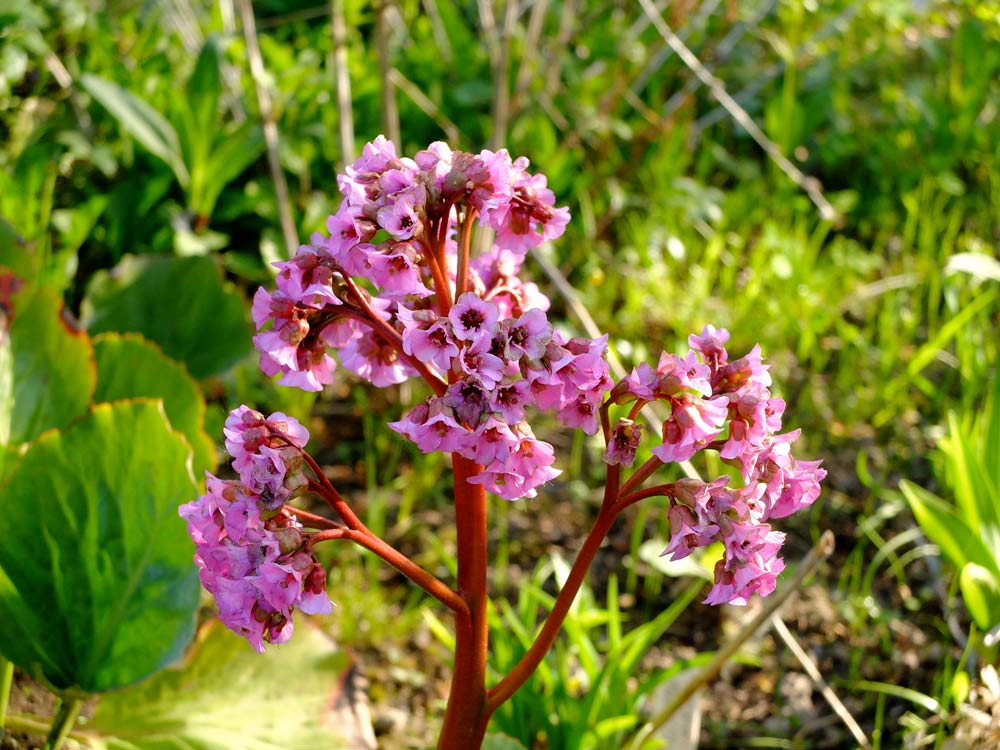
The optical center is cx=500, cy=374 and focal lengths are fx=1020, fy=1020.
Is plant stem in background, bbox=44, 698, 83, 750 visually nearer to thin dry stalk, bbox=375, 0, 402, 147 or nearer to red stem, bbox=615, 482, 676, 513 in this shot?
red stem, bbox=615, 482, 676, 513

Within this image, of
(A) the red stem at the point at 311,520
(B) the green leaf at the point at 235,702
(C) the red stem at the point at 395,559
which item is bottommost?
(B) the green leaf at the point at 235,702

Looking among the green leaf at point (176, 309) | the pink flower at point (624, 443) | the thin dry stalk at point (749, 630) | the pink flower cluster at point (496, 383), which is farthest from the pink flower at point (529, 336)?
the green leaf at point (176, 309)

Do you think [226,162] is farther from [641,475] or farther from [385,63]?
[641,475]

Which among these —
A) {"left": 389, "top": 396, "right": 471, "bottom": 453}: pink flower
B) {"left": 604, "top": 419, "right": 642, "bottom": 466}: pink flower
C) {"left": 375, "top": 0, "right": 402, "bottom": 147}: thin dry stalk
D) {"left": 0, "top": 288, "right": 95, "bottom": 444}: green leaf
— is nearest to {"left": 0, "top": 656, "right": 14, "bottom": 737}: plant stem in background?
{"left": 0, "top": 288, "right": 95, "bottom": 444}: green leaf

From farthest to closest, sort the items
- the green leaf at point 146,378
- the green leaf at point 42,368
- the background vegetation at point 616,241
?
1. the background vegetation at point 616,241
2. the green leaf at point 146,378
3. the green leaf at point 42,368

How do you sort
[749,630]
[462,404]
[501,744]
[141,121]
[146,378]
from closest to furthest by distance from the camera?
[462,404] < [501,744] < [749,630] < [146,378] < [141,121]

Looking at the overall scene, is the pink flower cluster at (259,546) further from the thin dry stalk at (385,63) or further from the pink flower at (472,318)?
the thin dry stalk at (385,63)

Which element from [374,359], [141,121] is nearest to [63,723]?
[374,359]
